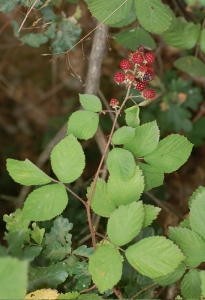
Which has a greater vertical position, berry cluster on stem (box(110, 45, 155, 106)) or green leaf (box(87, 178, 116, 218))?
berry cluster on stem (box(110, 45, 155, 106))

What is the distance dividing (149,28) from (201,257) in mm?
781

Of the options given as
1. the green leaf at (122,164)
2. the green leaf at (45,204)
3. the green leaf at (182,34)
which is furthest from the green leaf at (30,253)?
the green leaf at (182,34)

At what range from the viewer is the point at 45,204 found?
121 centimetres

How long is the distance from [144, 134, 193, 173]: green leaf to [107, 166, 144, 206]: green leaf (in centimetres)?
9

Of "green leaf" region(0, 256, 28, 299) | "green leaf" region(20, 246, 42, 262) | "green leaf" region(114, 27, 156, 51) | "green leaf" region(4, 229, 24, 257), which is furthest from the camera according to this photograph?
"green leaf" region(114, 27, 156, 51)

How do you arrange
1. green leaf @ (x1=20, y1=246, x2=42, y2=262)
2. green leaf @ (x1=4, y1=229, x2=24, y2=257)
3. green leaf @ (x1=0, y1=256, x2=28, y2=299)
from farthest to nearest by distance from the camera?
1. green leaf @ (x1=20, y1=246, x2=42, y2=262)
2. green leaf @ (x1=4, y1=229, x2=24, y2=257)
3. green leaf @ (x1=0, y1=256, x2=28, y2=299)

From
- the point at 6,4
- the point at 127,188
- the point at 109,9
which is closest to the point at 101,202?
the point at 127,188

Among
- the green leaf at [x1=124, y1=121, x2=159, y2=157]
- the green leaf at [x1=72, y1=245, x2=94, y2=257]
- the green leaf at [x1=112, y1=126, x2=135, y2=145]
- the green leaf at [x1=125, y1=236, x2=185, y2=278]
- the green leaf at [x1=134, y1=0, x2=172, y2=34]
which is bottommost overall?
the green leaf at [x1=72, y1=245, x2=94, y2=257]

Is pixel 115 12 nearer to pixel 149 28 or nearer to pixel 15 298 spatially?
pixel 149 28

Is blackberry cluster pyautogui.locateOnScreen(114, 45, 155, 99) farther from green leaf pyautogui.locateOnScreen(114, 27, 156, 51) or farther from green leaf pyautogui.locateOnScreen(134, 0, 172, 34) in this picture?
green leaf pyautogui.locateOnScreen(114, 27, 156, 51)

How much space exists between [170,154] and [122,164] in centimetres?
18

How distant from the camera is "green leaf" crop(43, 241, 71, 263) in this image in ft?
4.52

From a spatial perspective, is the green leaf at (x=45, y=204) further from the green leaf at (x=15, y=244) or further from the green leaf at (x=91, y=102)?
the green leaf at (x=91, y=102)

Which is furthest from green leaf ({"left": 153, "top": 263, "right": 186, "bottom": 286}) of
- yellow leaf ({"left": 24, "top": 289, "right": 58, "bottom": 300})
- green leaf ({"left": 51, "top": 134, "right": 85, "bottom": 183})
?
green leaf ({"left": 51, "top": 134, "right": 85, "bottom": 183})
